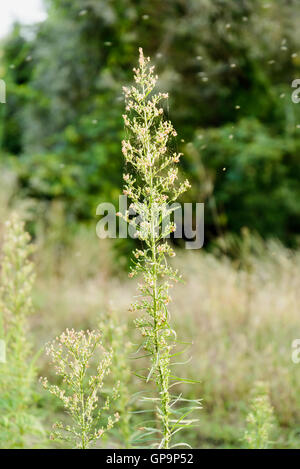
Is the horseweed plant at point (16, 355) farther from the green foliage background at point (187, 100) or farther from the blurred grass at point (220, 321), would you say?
the green foliage background at point (187, 100)

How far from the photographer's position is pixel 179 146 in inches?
285

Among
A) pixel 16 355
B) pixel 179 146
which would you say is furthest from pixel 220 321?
pixel 179 146

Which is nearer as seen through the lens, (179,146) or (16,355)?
(16,355)

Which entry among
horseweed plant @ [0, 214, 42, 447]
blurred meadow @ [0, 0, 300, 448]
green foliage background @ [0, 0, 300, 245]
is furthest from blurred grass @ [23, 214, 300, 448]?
green foliage background @ [0, 0, 300, 245]

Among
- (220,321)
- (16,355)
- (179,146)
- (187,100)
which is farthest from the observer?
(187,100)

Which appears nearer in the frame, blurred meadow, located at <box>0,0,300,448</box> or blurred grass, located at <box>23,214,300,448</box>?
blurred grass, located at <box>23,214,300,448</box>

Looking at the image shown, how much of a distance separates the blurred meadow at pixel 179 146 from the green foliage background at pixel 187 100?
2 cm

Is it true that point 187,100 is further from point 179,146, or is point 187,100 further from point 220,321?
point 220,321

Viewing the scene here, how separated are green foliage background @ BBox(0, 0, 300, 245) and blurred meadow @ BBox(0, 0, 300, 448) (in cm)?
2

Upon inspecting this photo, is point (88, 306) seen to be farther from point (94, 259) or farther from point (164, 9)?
point (164, 9)

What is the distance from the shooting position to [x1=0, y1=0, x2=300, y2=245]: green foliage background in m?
7.40

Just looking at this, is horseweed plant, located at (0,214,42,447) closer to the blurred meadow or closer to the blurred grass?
the blurred grass

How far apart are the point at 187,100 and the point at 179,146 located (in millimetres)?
1398

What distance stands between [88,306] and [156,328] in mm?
4190
